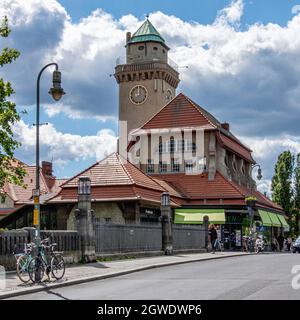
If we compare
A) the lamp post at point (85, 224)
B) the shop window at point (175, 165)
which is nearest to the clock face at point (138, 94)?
the shop window at point (175, 165)

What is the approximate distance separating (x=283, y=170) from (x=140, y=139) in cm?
2275

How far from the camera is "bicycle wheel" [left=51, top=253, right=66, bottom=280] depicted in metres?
18.2

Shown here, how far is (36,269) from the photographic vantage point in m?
17.6

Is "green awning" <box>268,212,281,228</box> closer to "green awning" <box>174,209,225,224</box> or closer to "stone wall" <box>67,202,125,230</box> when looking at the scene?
"green awning" <box>174,209,225,224</box>

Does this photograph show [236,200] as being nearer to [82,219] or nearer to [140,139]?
[140,139]

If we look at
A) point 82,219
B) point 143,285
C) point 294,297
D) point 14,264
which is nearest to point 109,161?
point 82,219

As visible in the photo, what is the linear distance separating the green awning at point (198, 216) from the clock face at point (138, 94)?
Result: 26.2 m

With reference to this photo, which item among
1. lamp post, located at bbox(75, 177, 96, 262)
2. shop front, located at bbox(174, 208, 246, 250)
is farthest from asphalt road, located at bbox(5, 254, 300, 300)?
shop front, located at bbox(174, 208, 246, 250)

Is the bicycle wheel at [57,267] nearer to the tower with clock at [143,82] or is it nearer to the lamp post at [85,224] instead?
the lamp post at [85,224]

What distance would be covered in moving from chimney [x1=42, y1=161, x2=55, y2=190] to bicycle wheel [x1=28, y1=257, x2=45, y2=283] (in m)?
48.8

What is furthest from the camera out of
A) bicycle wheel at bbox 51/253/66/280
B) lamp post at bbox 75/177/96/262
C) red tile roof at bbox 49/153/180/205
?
red tile roof at bbox 49/153/180/205

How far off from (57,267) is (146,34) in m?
65.3

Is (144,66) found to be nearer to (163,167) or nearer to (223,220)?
(163,167)

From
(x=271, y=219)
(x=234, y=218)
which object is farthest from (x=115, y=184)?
(x=271, y=219)
